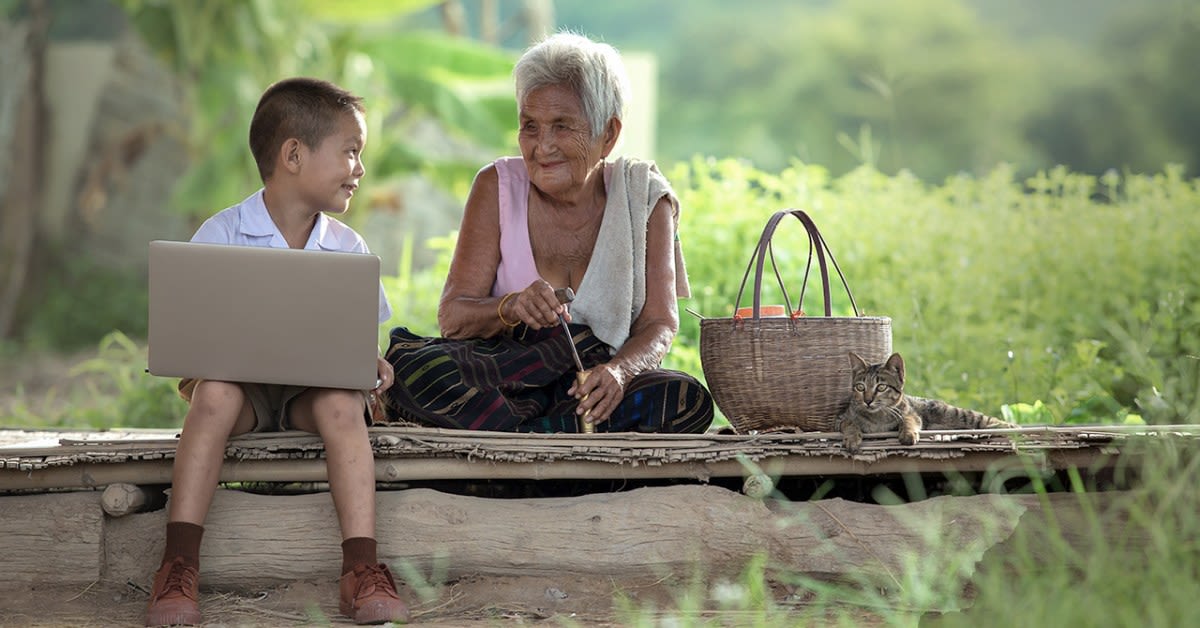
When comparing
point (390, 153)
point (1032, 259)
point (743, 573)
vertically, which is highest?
point (390, 153)

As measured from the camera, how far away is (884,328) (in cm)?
365

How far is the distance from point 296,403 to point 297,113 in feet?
2.76

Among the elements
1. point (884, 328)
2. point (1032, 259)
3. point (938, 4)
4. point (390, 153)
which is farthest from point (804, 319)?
point (938, 4)

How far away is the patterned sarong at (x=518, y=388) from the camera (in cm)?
362

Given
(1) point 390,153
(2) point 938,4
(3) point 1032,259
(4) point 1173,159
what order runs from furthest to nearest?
(2) point 938,4, (4) point 1173,159, (1) point 390,153, (3) point 1032,259

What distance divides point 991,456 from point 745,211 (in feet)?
8.83

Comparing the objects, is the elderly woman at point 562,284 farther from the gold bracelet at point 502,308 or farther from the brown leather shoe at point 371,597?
the brown leather shoe at point 371,597

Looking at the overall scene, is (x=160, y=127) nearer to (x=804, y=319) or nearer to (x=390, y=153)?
(x=390, y=153)

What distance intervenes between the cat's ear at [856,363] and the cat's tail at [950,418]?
14.9 inches

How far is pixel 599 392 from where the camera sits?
11.6 feet

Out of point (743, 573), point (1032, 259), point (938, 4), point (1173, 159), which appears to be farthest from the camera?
point (938, 4)

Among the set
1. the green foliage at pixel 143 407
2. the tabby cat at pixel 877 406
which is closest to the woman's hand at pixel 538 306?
the tabby cat at pixel 877 406

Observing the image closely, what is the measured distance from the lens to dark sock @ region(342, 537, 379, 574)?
319 cm

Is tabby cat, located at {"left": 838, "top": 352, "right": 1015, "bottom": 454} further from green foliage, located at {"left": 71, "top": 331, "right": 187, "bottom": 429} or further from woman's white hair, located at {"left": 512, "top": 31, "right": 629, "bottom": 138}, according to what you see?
green foliage, located at {"left": 71, "top": 331, "right": 187, "bottom": 429}
